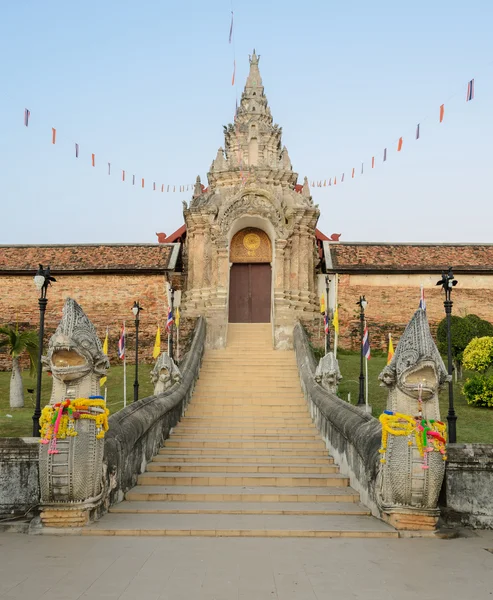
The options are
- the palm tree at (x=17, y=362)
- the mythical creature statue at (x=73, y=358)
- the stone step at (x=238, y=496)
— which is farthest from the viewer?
the palm tree at (x=17, y=362)

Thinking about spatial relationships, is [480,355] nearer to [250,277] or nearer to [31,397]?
[250,277]

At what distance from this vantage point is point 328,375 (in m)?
15.2

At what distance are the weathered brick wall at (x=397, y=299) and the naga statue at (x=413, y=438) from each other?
18.7 meters

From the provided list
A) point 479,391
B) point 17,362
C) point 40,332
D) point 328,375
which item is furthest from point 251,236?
point 40,332

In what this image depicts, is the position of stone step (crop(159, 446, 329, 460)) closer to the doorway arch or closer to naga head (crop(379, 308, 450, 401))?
naga head (crop(379, 308, 450, 401))

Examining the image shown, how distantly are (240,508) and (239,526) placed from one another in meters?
1.09

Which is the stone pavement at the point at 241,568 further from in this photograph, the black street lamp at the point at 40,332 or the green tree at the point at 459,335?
the green tree at the point at 459,335

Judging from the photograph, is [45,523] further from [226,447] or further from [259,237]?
[259,237]

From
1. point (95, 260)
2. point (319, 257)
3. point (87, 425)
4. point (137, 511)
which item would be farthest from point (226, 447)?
point (319, 257)

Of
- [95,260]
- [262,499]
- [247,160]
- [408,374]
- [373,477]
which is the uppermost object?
[247,160]

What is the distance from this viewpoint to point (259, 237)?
2633 cm

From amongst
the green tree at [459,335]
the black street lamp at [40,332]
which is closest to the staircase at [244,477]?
the black street lamp at [40,332]

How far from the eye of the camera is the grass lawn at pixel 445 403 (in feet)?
41.5

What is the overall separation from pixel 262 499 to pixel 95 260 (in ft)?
67.5
